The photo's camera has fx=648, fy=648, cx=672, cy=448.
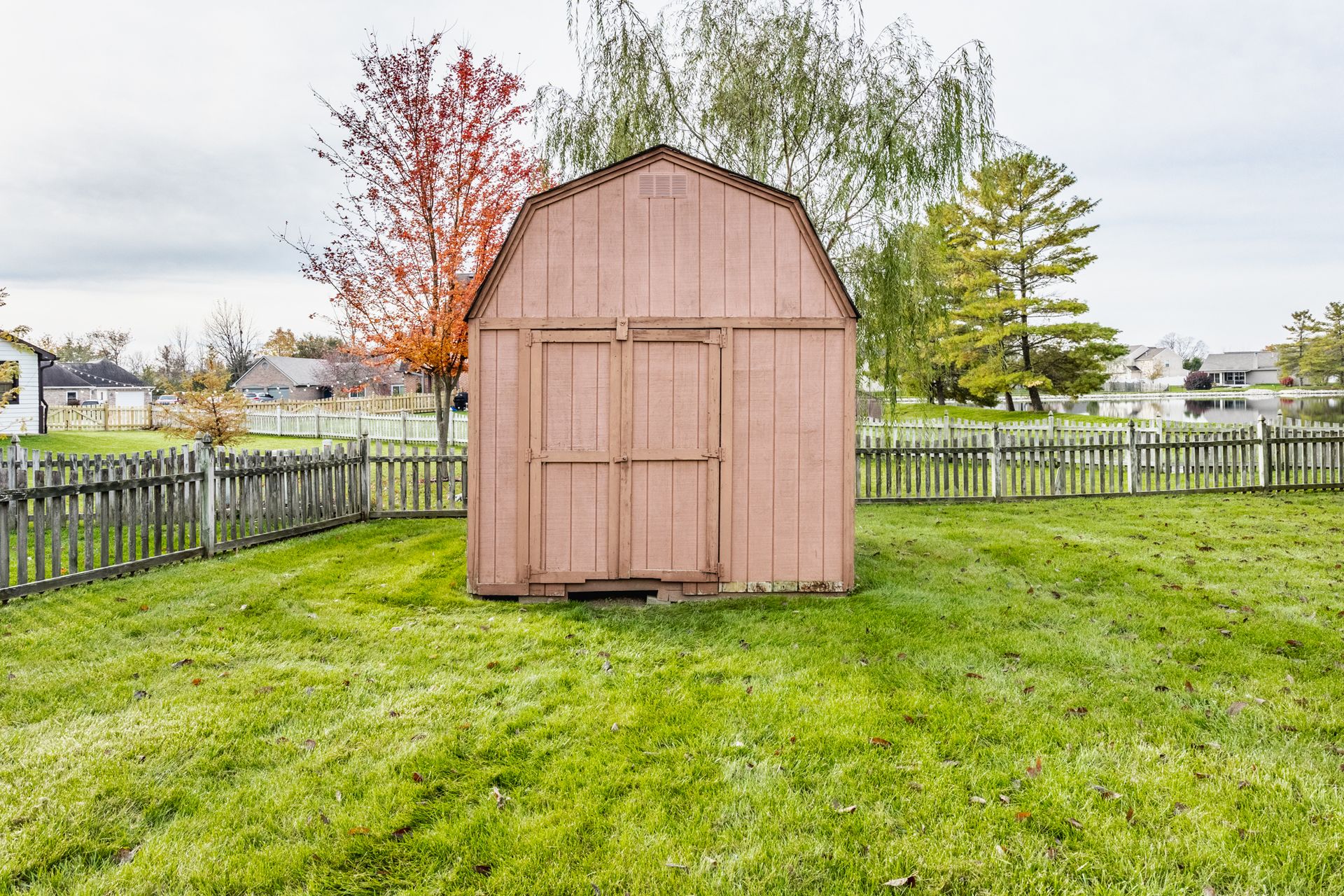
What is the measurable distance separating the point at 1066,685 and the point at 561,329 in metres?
4.57

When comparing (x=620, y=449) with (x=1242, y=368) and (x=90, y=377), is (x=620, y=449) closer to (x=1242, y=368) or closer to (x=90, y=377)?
(x=90, y=377)

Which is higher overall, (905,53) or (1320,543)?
(905,53)

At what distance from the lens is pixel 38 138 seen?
1539cm

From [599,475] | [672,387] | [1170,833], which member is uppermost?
[672,387]

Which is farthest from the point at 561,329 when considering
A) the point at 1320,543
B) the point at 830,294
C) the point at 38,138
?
the point at 38,138

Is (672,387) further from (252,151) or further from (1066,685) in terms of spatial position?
(252,151)

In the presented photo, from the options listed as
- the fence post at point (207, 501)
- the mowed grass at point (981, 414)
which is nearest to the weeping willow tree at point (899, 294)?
the fence post at point (207, 501)

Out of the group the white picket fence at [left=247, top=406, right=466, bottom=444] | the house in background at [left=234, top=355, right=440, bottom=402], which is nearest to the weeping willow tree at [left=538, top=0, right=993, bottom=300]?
the white picket fence at [left=247, top=406, right=466, bottom=444]

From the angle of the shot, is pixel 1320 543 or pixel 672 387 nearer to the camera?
pixel 672 387

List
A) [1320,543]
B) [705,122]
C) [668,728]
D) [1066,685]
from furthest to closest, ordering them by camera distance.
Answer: [705,122] → [1320,543] → [1066,685] → [668,728]

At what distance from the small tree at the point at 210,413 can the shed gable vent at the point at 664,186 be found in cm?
1367

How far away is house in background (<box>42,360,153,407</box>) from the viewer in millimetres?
42750

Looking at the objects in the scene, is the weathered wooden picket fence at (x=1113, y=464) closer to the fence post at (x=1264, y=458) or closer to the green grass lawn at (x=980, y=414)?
the fence post at (x=1264, y=458)

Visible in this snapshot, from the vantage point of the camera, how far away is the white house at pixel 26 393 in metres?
24.6
